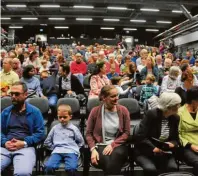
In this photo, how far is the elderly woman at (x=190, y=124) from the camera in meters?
3.59

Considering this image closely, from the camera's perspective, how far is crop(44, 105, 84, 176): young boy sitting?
3.45 meters

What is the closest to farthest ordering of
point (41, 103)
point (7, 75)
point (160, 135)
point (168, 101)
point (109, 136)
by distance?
point (168, 101) → point (160, 135) → point (109, 136) → point (41, 103) → point (7, 75)

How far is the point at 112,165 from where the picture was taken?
10.9ft

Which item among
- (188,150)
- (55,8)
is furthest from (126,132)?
(55,8)

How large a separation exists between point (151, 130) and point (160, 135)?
0.12 m

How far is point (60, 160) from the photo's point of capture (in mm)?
3457

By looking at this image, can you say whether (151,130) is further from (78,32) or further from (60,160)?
(78,32)

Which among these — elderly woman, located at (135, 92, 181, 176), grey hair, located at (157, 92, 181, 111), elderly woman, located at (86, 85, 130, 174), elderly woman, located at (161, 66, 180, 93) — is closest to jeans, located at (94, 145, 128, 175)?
elderly woman, located at (86, 85, 130, 174)

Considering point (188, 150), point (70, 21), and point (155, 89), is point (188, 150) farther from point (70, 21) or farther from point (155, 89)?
point (70, 21)

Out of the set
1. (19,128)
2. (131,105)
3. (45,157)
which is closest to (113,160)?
(45,157)

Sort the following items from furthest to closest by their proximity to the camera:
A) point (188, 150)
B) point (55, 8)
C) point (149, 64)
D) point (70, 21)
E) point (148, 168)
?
point (70, 21), point (55, 8), point (149, 64), point (188, 150), point (148, 168)

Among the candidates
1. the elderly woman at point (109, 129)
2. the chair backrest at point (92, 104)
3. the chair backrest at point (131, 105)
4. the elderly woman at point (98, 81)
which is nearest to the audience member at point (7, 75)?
the elderly woman at point (98, 81)

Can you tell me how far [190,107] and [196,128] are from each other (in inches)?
9.3

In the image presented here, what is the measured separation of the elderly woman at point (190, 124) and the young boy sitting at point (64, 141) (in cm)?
111
